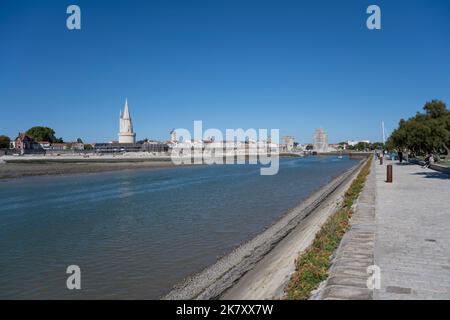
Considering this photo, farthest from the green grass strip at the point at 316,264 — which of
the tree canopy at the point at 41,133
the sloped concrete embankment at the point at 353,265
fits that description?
the tree canopy at the point at 41,133

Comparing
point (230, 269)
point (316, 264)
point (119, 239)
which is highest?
point (316, 264)

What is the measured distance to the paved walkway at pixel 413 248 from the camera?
6.32 metres

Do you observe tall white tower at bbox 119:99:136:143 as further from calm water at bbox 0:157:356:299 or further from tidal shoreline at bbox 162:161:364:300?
tidal shoreline at bbox 162:161:364:300

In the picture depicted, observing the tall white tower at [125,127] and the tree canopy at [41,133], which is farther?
the tall white tower at [125,127]

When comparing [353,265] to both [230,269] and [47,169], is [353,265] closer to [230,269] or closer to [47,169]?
[230,269]

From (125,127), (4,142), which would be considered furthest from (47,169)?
(125,127)

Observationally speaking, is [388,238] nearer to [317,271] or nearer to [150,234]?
[317,271]

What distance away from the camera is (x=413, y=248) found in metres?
8.83

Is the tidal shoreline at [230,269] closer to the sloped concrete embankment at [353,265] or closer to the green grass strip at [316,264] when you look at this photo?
the green grass strip at [316,264]

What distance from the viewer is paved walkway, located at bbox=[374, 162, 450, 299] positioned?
6316 mm

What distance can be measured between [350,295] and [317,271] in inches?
51.3

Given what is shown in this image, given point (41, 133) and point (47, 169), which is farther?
point (41, 133)
